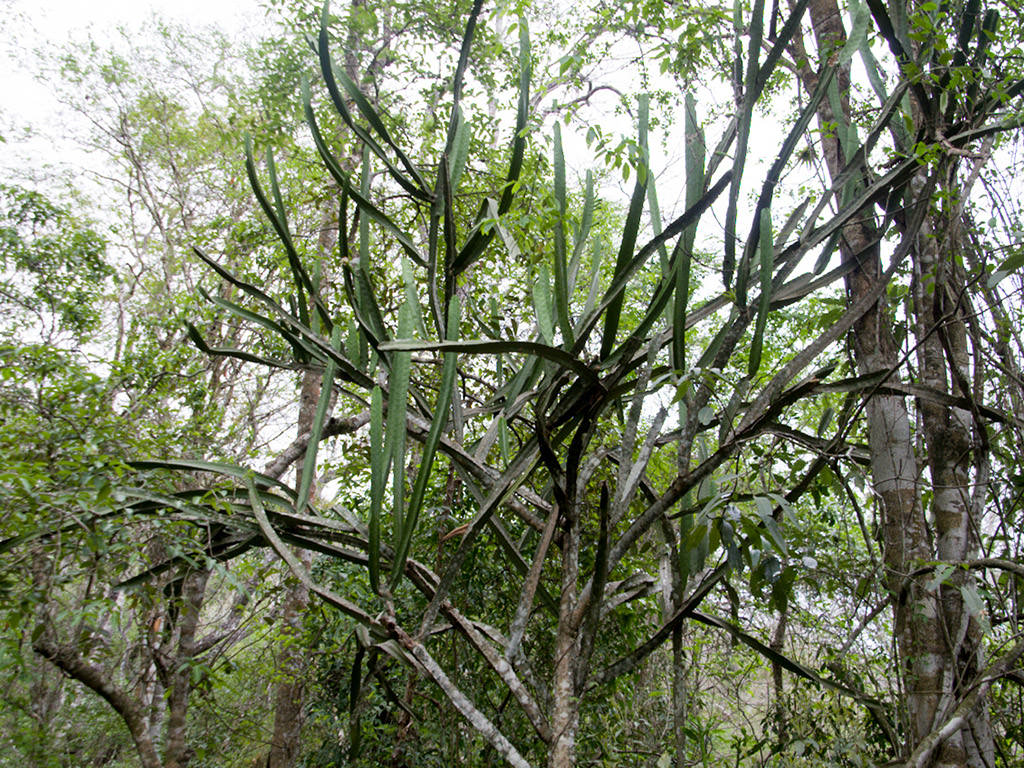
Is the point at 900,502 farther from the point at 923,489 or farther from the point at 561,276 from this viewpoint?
the point at 561,276

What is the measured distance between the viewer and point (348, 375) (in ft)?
5.41

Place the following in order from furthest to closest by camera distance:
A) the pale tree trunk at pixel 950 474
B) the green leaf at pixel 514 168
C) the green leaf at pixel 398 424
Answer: the green leaf at pixel 514 168 < the pale tree trunk at pixel 950 474 < the green leaf at pixel 398 424

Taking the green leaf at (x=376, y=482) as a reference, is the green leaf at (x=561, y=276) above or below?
above

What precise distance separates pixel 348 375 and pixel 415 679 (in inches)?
53.9

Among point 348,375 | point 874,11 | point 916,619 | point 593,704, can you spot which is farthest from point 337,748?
point 874,11

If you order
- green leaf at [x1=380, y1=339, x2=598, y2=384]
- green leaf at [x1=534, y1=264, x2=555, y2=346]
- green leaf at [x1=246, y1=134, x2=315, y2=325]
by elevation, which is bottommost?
green leaf at [x1=380, y1=339, x2=598, y2=384]

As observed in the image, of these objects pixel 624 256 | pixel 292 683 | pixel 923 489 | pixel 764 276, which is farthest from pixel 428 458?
pixel 292 683

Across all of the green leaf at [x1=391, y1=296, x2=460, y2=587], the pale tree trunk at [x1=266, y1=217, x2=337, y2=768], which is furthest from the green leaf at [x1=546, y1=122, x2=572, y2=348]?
the pale tree trunk at [x1=266, y1=217, x2=337, y2=768]

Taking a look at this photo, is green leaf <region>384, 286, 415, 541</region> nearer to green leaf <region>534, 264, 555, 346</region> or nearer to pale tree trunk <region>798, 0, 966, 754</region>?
green leaf <region>534, 264, 555, 346</region>

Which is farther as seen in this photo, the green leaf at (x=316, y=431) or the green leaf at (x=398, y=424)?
the green leaf at (x=316, y=431)

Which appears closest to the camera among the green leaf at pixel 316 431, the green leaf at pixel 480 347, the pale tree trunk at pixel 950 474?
the green leaf at pixel 480 347

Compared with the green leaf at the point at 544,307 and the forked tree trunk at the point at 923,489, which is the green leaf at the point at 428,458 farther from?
the forked tree trunk at the point at 923,489

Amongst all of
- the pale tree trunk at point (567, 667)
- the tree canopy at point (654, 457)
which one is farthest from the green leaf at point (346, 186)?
the pale tree trunk at point (567, 667)

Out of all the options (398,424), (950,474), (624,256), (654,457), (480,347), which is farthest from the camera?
(654,457)
